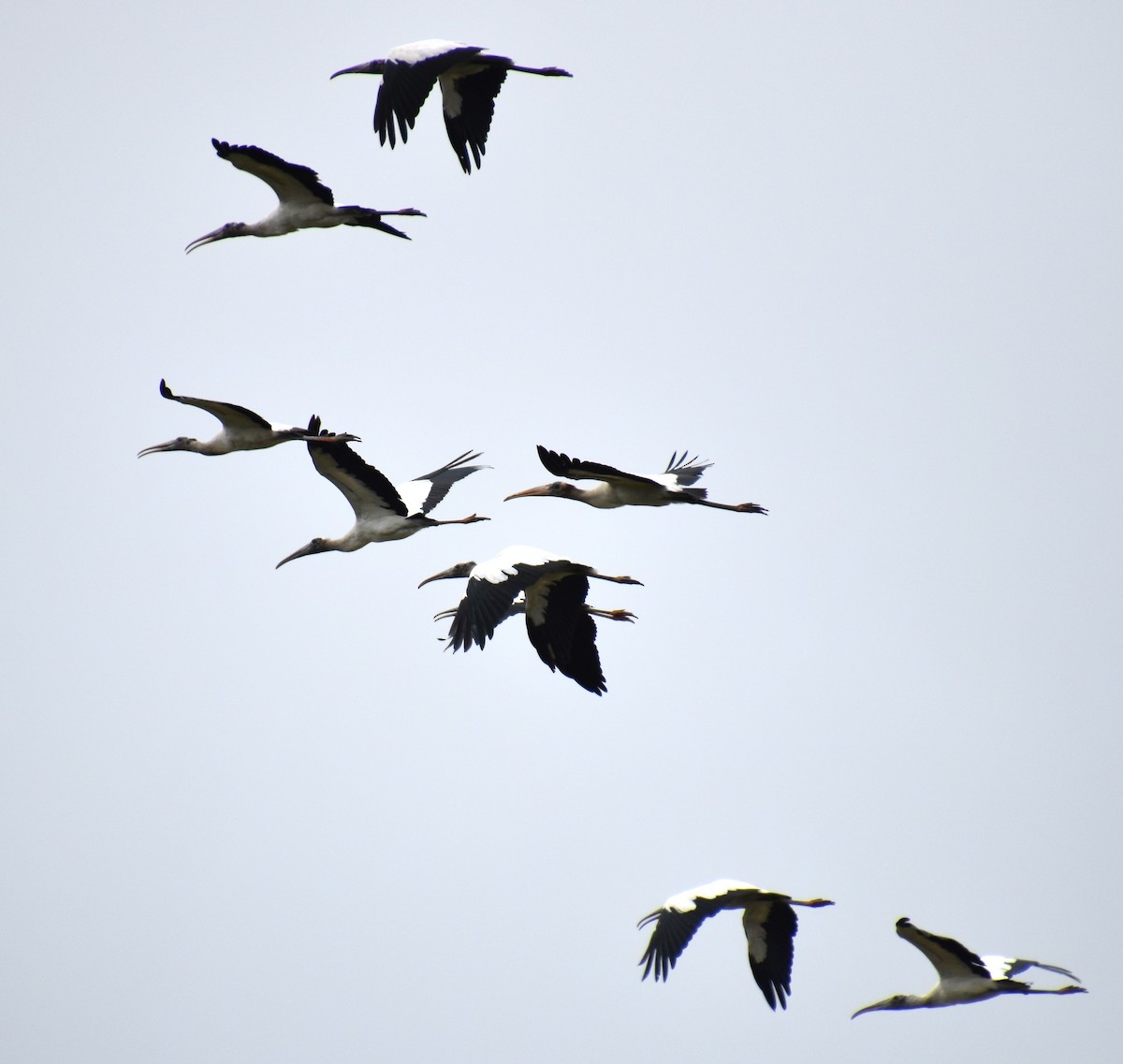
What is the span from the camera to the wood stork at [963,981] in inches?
797

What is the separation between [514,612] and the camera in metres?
22.0

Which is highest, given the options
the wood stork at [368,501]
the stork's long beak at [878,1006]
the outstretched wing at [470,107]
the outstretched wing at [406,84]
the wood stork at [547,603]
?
the outstretched wing at [470,107]

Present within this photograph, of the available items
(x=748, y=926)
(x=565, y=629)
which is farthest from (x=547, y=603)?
(x=748, y=926)

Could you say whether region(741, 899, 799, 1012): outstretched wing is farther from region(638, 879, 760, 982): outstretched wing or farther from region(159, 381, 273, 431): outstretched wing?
region(159, 381, 273, 431): outstretched wing

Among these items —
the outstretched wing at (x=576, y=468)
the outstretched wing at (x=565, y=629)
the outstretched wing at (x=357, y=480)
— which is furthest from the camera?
the outstretched wing at (x=565, y=629)

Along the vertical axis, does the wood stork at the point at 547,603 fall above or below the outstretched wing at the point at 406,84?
below

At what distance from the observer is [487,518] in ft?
72.1

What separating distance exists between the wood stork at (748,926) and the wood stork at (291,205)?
23.8ft

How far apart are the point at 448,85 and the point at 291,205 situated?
6.42ft

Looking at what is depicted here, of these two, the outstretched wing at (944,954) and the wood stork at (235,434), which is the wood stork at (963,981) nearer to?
the outstretched wing at (944,954)

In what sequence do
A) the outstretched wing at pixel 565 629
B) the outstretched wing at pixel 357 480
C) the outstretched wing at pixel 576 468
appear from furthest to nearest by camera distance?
the outstretched wing at pixel 565 629, the outstretched wing at pixel 357 480, the outstretched wing at pixel 576 468

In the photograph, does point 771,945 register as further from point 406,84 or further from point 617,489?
point 406,84

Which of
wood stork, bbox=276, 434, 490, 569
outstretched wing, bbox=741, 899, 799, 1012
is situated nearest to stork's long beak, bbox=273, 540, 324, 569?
wood stork, bbox=276, 434, 490, 569

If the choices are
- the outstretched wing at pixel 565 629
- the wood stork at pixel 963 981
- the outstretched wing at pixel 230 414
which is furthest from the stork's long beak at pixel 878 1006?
the outstretched wing at pixel 230 414
